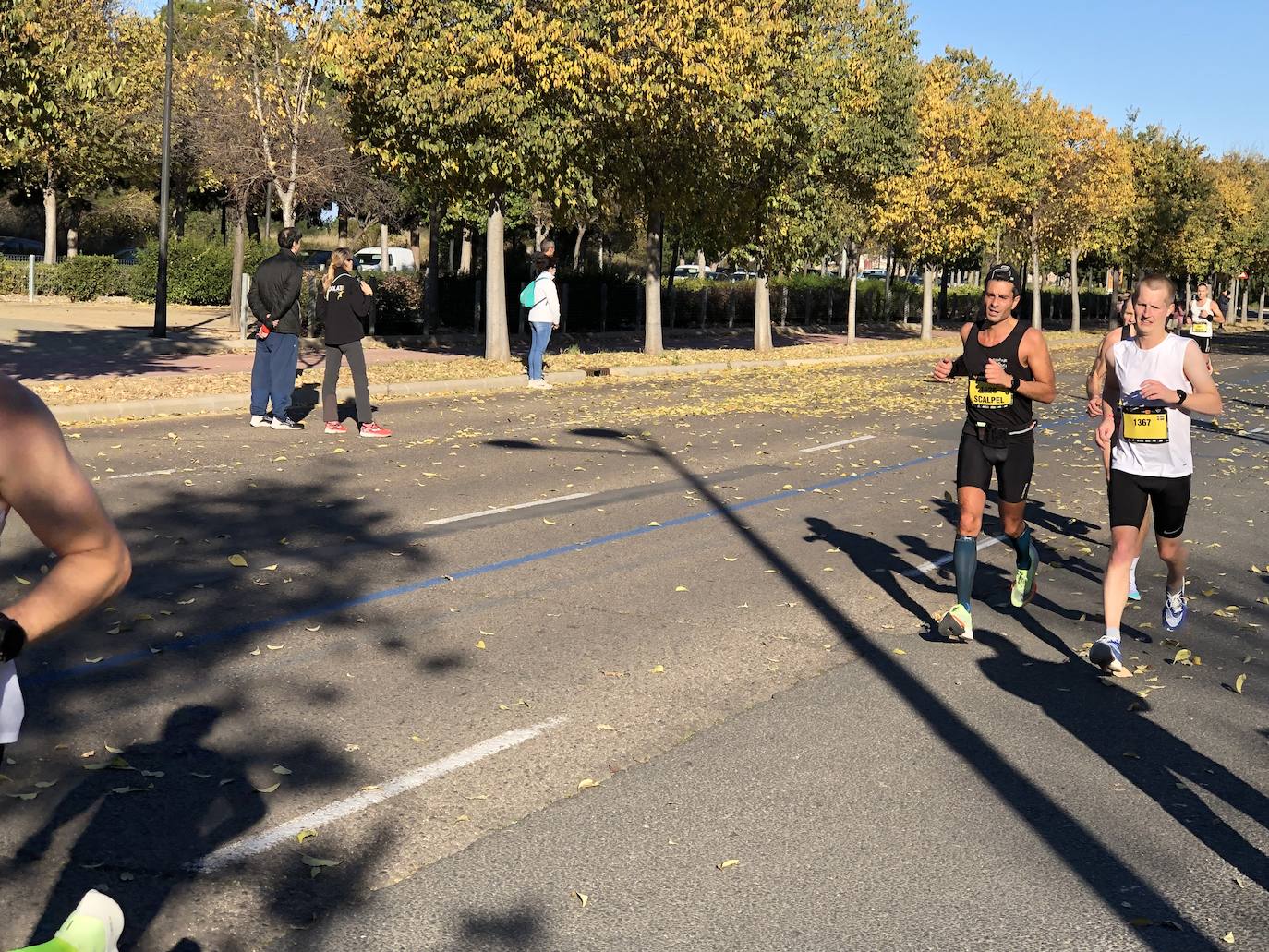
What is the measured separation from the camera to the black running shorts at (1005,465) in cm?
742

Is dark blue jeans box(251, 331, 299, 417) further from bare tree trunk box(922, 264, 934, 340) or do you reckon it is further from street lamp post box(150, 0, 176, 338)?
bare tree trunk box(922, 264, 934, 340)

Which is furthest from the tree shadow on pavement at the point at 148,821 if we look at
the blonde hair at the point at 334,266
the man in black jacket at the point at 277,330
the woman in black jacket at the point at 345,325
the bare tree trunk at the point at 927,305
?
the bare tree trunk at the point at 927,305

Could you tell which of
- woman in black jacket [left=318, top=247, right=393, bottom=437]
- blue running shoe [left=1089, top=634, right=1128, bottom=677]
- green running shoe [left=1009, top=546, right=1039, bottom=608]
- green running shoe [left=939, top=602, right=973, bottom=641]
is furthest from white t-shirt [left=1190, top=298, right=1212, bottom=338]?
blue running shoe [left=1089, top=634, right=1128, bottom=677]

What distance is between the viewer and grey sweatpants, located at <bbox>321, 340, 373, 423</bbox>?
1458 cm

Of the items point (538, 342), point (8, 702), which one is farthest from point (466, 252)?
point (8, 702)

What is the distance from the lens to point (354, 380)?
14.8 meters

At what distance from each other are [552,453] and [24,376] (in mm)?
8468

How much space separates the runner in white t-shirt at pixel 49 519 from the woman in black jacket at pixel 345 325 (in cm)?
1234

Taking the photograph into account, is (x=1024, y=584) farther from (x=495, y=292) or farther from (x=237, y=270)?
(x=237, y=270)

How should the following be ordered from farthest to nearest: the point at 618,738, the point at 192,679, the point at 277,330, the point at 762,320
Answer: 1. the point at 762,320
2. the point at 277,330
3. the point at 192,679
4. the point at 618,738

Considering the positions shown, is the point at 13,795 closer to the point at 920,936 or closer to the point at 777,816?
the point at 777,816

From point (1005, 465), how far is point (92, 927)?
20.0 feet

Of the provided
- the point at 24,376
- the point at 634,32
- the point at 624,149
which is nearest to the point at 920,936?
the point at 24,376

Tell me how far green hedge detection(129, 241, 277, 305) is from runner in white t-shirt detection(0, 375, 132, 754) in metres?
35.6
